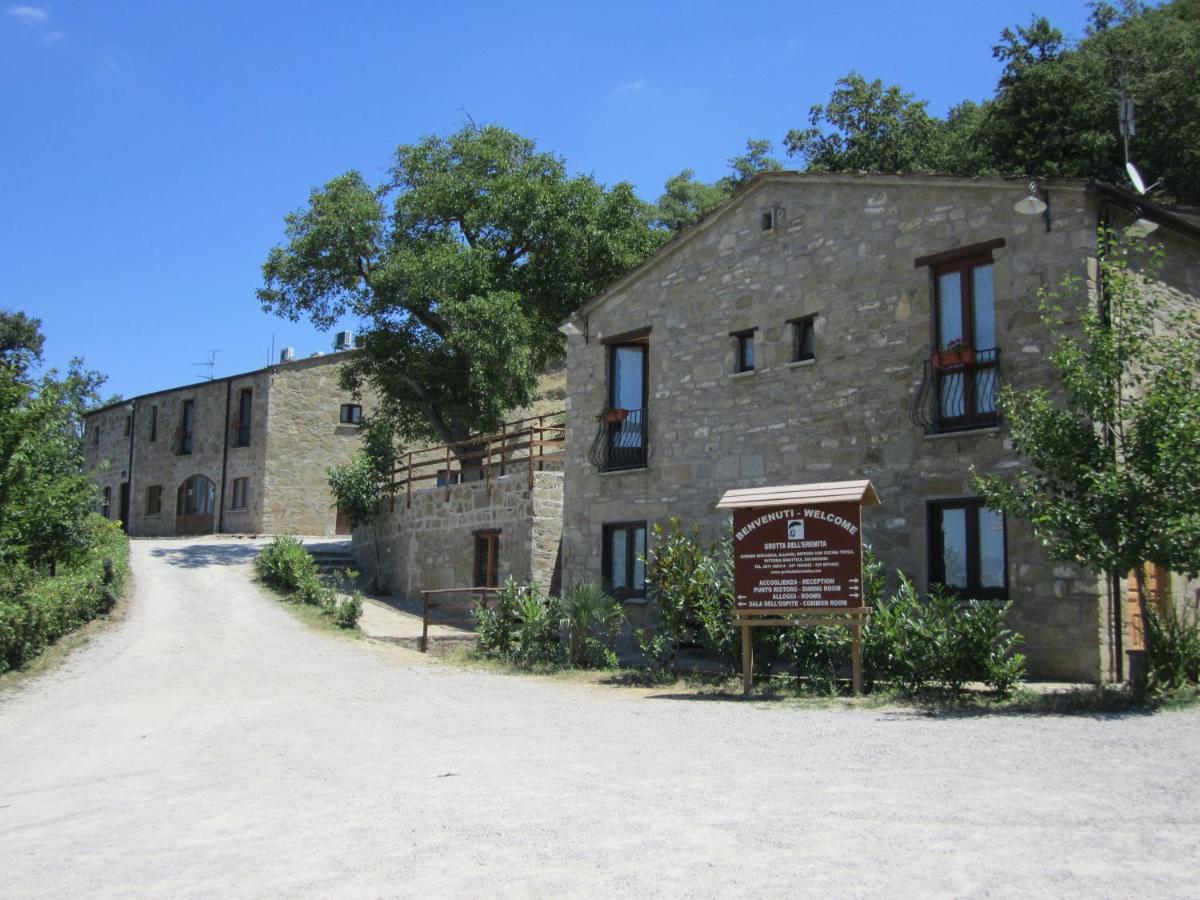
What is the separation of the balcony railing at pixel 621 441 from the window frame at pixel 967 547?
517cm

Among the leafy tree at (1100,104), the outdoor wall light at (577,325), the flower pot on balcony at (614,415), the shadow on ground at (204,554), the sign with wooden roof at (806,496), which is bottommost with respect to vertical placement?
the shadow on ground at (204,554)

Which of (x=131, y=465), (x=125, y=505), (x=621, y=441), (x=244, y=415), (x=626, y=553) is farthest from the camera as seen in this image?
(x=125, y=505)

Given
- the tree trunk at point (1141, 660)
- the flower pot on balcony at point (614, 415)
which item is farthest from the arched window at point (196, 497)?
the tree trunk at point (1141, 660)

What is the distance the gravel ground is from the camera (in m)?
5.38

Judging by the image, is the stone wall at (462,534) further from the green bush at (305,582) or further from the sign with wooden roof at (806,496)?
the sign with wooden roof at (806,496)

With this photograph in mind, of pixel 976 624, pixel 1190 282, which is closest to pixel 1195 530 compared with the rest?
pixel 976 624

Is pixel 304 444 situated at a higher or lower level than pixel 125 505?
higher

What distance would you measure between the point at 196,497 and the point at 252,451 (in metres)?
4.61

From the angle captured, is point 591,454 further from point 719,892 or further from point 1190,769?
point 719,892

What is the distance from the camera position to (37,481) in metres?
16.3

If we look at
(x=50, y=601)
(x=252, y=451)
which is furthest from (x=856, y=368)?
(x=252, y=451)

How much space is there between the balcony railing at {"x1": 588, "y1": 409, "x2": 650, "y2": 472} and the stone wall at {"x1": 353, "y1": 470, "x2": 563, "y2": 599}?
8.97 ft

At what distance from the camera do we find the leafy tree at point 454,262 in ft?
84.0

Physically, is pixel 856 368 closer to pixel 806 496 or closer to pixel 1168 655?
pixel 806 496
